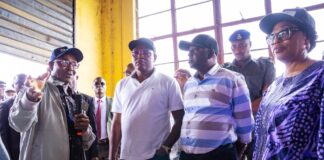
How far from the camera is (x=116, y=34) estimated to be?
7.85 m

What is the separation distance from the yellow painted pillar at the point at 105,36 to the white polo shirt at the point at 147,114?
15.1 feet

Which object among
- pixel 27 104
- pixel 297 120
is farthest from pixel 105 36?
pixel 297 120

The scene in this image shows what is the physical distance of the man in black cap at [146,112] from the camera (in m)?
2.62

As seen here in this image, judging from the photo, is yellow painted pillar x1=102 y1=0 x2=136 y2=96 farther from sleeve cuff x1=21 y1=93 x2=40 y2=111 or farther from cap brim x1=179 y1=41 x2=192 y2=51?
sleeve cuff x1=21 y1=93 x2=40 y2=111

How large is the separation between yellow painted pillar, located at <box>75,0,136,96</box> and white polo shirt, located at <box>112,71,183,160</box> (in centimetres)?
460

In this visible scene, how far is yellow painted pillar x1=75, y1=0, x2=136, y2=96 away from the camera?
7.36 meters

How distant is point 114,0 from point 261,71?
558 centimetres

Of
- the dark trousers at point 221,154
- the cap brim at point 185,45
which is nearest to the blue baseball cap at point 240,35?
the cap brim at point 185,45

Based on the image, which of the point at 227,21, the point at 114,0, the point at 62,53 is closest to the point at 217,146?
the point at 62,53

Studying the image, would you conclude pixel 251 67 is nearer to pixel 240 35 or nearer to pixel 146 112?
pixel 240 35

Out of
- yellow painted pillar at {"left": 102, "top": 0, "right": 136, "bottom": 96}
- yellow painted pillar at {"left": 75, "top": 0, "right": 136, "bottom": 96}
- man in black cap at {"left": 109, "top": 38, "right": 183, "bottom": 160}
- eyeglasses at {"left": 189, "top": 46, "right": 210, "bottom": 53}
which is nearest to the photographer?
man in black cap at {"left": 109, "top": 38, "right": 183, "bottom": 160}

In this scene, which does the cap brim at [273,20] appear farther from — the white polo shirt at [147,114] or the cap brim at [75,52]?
the cap brim at [75,52]

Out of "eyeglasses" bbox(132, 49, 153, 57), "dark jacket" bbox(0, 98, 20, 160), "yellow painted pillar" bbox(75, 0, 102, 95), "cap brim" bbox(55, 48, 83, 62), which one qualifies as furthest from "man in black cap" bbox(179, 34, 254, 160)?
"yellow painted pillar" bbox(75, 0, 102, 95)

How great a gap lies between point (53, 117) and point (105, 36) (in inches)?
229
